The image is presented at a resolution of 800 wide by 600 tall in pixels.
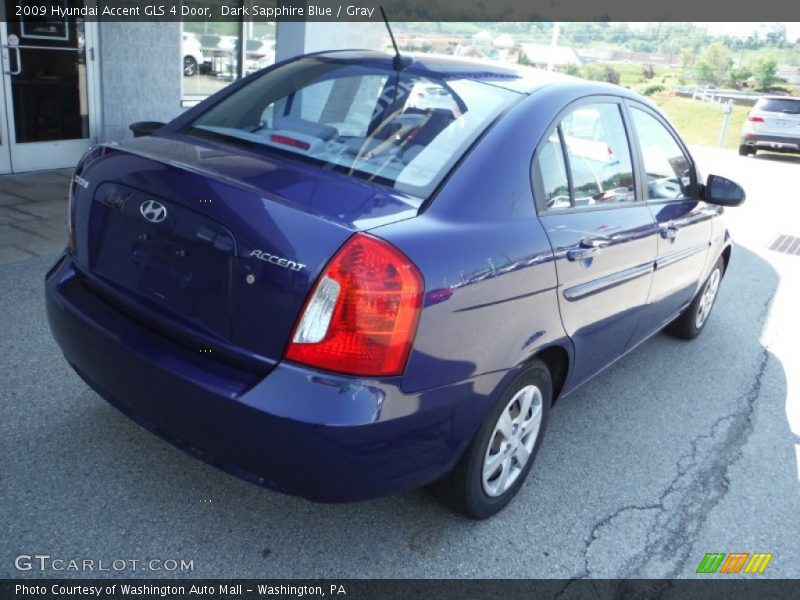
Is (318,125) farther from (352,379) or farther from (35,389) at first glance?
(35,389)

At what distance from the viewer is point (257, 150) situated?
101 inches

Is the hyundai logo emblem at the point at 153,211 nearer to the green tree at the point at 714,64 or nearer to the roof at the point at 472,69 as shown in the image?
the roof at the point at 472,69

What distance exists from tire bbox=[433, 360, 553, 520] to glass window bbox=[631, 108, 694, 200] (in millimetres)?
1335

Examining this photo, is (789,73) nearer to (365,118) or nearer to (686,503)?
(686,503)

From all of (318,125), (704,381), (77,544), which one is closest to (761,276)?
(704,381)

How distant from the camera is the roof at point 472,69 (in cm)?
284

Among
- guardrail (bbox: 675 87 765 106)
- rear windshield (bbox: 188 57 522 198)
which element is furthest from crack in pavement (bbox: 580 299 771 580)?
guardrail (bbox: 675 87 765 106)

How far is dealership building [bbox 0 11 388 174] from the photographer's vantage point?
6.61 m

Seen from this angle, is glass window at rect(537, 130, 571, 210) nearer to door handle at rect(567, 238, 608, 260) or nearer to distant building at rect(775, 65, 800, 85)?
door handle at rect(567, 238, 608, 260)

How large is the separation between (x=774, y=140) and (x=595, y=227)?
17710 mm

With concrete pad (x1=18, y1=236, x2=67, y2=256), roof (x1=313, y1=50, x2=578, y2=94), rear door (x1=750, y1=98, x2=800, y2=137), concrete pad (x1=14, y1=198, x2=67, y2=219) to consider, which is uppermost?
roof (x1=313, y1=50, x2=578, y2=94)

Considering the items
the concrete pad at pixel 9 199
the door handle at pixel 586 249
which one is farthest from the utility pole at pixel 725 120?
the door handle at pixel 586 249

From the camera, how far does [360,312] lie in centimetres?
196

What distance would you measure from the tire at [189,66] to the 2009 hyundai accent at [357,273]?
580 centimetres
